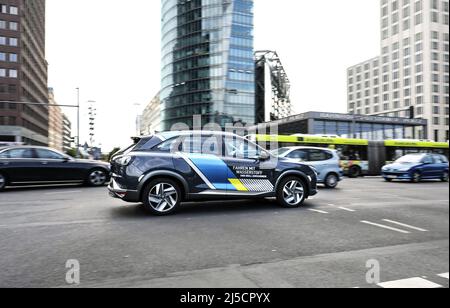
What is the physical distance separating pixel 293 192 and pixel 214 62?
81.2 meters

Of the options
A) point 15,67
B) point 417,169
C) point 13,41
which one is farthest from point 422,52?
point 13,41

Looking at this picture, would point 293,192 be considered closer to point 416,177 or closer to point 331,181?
point 331,181

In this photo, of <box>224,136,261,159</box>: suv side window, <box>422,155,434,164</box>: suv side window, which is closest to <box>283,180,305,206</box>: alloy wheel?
<box>224,136,261,159</box>: suv side window

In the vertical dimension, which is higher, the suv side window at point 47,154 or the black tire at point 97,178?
the suv side window at point 47,154

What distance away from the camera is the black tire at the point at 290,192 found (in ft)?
24.3

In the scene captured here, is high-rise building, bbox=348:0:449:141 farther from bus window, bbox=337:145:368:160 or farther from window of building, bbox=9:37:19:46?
window of building, bbox=9:37:19:46

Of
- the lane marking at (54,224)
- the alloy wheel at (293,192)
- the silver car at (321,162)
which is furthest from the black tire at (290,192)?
the silver car at (321,162)

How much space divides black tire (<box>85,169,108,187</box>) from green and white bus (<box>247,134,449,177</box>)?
962 cm

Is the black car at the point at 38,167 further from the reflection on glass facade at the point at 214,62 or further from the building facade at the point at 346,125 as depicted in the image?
the reflection on glass facade at the point at 214,62

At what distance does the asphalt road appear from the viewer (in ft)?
10.2

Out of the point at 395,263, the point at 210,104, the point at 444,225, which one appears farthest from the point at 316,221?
the point at 210,104

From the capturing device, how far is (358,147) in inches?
872
